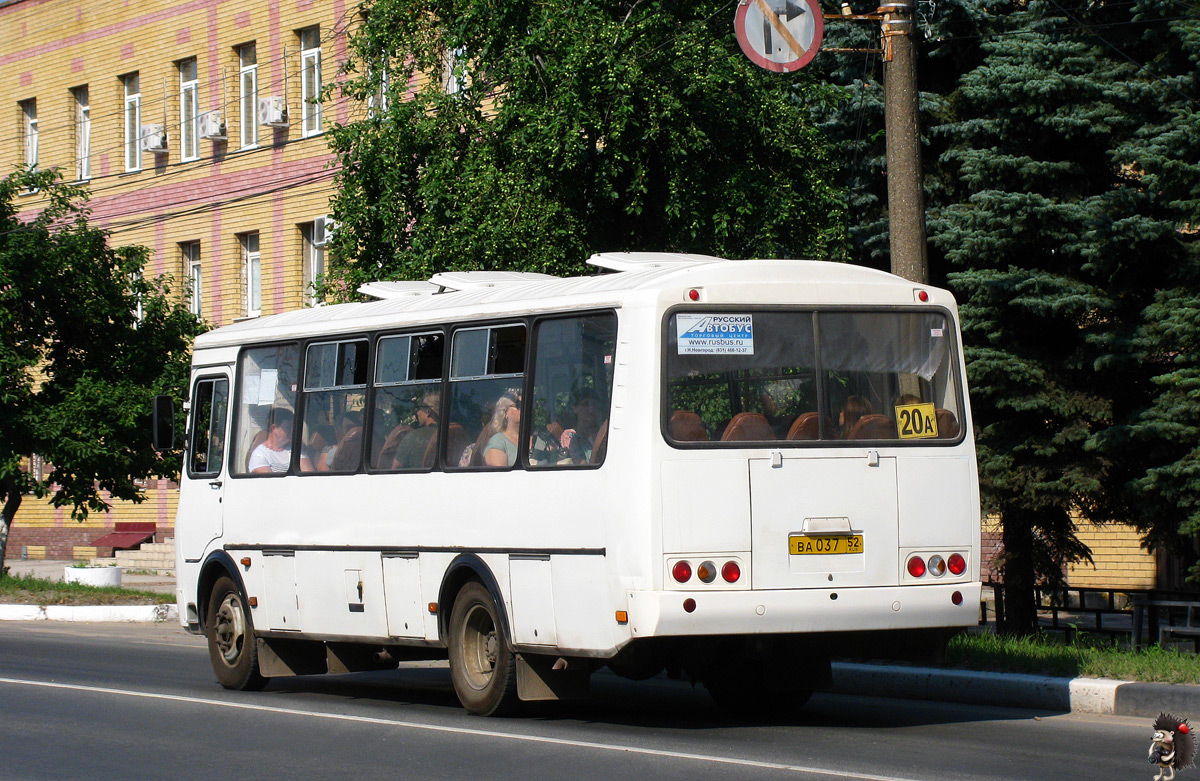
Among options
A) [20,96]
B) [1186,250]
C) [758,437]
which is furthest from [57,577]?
[758,437]

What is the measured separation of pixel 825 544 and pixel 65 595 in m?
16.2

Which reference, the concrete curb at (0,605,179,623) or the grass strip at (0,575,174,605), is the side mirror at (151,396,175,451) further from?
the grass strip at (0,575,174,605)

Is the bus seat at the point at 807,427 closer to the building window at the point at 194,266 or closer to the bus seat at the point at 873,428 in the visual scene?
the bus seat at the point at 873,428

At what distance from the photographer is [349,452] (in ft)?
40.8

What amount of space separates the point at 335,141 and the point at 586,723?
31.8ft

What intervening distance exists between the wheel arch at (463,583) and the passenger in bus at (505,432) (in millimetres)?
637

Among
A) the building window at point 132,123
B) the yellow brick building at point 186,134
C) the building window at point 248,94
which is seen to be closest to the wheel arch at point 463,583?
the yellow brick building at point 186,134

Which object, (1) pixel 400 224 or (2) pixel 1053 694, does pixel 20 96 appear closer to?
(1) pixel 400 224

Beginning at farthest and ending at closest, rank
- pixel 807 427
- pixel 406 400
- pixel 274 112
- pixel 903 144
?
pixel 274 112
pixel 903 144
pixel 406 400
pixel 807 427

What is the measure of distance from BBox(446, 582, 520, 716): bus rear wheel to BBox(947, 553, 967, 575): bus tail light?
2.80 m

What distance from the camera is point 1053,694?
11633 millimetres

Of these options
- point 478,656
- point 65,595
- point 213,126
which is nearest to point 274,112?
point 213,126

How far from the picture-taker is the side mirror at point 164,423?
14367mm

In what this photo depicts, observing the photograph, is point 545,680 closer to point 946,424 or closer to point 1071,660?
point 946,424
